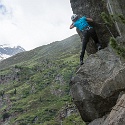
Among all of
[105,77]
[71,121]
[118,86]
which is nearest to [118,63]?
[105,77]

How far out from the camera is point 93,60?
22047 mm

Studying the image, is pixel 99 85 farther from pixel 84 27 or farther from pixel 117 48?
pixel 117 48

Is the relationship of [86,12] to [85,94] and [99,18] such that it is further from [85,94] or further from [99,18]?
[85,94]

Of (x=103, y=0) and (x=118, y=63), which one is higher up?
(x=103, y=0)

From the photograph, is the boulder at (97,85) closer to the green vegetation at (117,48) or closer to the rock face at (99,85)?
the rock face at (99,85)

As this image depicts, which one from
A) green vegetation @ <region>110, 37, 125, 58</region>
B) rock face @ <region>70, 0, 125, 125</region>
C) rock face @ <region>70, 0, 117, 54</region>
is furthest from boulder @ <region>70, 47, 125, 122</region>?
green vegetation @ <region>110, 37, 125, 58</region>

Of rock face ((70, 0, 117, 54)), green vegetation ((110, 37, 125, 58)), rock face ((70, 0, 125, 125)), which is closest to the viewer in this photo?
green vegetation ((110, 37, 125, 58))

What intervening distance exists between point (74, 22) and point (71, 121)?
579ft

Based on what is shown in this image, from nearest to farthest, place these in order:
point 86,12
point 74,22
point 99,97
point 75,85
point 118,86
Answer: point 118,86 < point 99,97 < point 75,85 < point 74,22 < point 86,12

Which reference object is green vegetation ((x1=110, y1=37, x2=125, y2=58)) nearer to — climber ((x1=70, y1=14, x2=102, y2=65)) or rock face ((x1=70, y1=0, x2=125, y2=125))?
rock face ((x1=70, y1=0, x2=125, y2=125))

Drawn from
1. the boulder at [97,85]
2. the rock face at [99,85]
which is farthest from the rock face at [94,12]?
the boulder at [97,85]

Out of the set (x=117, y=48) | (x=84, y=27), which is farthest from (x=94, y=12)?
(x=117, y=48)

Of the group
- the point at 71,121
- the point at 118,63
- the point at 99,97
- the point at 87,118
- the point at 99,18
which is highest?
the point at 99,18

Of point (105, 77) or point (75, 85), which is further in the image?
point (75, 85)
